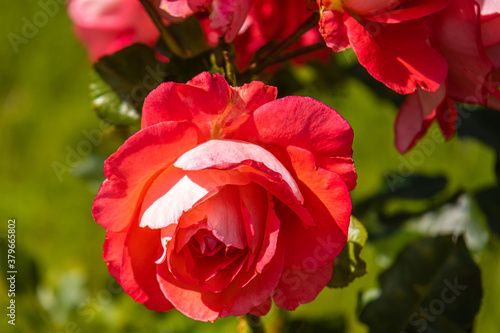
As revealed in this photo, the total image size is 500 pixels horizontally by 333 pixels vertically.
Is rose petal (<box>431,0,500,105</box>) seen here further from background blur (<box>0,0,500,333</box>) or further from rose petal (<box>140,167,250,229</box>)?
background blur (<box>0,0,500,333</box>)

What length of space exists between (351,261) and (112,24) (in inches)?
19.7

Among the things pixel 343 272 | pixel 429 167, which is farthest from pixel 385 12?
pixel 429 167

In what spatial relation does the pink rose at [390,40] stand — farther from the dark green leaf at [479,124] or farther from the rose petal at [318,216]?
the dark green leaf at [479,124]

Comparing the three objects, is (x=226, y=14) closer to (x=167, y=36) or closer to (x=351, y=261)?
(x=167, y=36)

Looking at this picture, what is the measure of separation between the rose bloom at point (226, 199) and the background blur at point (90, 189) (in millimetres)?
304

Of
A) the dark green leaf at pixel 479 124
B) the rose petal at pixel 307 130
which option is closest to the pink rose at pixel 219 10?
the rose petal at pixel 307 130

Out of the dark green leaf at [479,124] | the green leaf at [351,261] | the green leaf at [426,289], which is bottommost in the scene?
the dark green leaf at [479,124]

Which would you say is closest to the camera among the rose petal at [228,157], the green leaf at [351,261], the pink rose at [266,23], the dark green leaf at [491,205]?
the rose petal at [228,157]

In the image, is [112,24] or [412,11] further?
[112,24]

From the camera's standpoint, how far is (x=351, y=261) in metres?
0.62

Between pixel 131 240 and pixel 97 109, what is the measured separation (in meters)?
0.22

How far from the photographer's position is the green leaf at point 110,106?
2.25 ft

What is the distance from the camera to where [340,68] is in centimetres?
117

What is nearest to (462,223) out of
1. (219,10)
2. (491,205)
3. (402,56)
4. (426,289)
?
(491,205)
